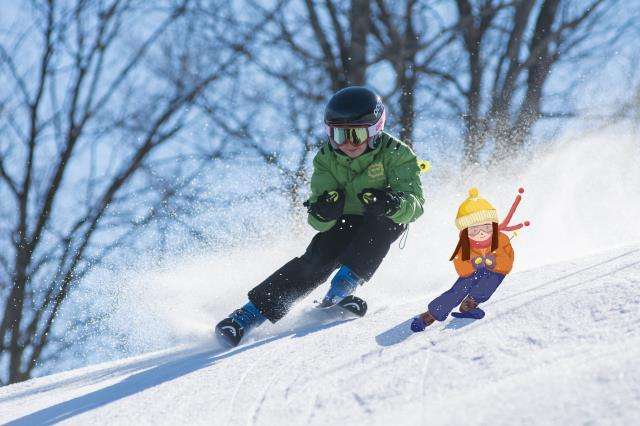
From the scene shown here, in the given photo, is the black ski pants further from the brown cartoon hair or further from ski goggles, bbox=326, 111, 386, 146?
the brown cartoon hair

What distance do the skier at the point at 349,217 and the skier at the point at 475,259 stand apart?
2.56ft

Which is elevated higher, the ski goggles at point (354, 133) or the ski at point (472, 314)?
the ski goggles at point (354, 133)

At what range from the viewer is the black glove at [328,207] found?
3389mm

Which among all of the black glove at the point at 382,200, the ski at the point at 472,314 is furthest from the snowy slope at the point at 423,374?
the black glove at the point at 382,200

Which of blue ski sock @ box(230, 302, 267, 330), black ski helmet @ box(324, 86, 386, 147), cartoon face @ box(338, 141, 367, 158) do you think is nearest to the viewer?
blue ski sock @ box(230, 302, 267, 330)

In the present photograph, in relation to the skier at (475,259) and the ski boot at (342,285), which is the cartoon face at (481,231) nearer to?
the skier at (475,259)

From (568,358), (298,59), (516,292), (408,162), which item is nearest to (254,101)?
(298,59)

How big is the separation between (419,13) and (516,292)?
9436 mm

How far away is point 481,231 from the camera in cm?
238

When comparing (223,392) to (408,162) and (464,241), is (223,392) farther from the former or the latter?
(408,162)

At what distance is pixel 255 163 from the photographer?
11.2 m

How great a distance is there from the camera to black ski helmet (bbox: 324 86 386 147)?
3.38 m

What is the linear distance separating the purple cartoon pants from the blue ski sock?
1094 millimetres

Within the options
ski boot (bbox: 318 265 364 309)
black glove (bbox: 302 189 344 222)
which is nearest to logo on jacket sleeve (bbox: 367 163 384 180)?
black glove (bbox: 302 189 344 222)
